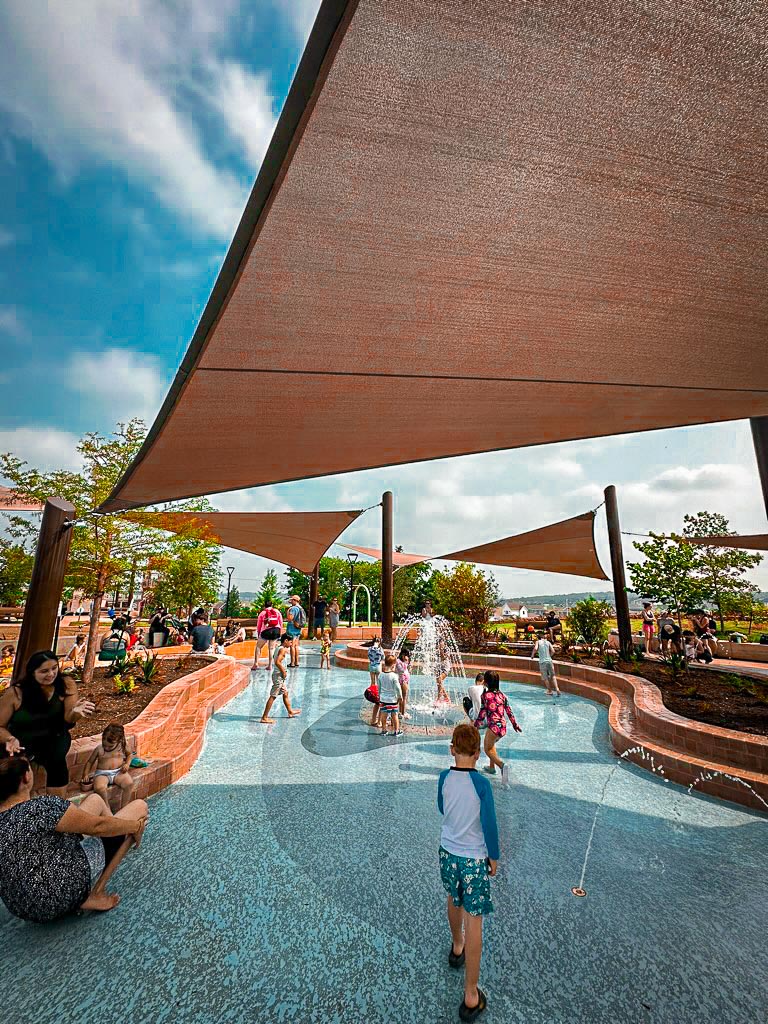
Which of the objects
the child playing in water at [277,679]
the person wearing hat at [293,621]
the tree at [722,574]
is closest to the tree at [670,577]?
the tree at [722,574]

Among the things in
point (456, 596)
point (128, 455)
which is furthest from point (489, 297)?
point (456, 596)

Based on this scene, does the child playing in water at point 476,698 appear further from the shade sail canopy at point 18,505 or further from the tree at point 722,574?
the tree at point 722,574

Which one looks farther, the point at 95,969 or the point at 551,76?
the point at 95,969

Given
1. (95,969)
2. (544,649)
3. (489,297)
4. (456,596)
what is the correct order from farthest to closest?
(456,596)
(544,649)
(489,297)
(95,969)

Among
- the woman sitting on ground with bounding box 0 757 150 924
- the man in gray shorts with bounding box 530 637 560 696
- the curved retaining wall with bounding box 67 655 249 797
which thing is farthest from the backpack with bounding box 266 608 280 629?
the woman sitting on ground with bounding box 0 757 150 924

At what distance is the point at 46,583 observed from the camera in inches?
195

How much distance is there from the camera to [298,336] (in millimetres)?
2746

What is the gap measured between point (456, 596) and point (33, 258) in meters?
17.0

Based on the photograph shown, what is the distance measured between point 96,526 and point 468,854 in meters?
9.66

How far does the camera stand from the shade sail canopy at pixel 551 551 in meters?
16.7

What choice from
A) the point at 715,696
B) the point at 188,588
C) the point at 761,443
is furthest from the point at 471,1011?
the point at 188,588

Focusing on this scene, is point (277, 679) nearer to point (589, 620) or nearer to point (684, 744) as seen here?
point (684, 744)

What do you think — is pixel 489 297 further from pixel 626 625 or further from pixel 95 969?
pixel 626 625

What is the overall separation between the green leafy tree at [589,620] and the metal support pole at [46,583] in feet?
49.2
